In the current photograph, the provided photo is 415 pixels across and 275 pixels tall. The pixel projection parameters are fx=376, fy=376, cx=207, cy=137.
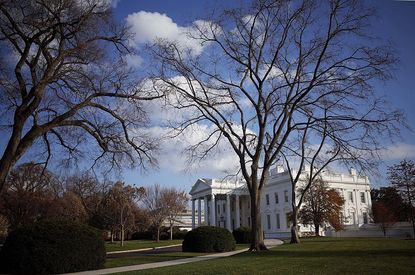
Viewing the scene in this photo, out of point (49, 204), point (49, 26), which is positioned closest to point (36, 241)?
point (49, 26)

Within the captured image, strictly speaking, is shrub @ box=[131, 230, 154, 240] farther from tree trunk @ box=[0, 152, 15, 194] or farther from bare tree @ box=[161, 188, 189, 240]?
tree trunk @ box=[0, 152, 15, 194]

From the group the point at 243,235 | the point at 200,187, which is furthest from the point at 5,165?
the point at 200,187

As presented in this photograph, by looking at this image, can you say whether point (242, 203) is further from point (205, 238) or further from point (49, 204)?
point (205, 238)

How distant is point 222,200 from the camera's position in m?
79.5

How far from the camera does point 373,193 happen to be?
8344cm

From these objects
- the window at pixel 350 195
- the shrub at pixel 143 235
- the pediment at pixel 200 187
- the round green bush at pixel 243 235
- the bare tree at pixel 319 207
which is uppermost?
the pediment at pixel 200 187

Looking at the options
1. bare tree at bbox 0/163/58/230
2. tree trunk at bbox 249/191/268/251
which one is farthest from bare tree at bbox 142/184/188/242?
tree trunk at bbox 249/191/268/251

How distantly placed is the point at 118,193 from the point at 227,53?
3441 centimetres

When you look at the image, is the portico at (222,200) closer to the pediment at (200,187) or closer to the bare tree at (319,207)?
the pediment at (200,187)

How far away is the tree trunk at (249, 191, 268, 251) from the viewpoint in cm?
2126

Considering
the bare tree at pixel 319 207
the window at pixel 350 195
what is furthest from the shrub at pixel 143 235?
the window at pixel 350 195

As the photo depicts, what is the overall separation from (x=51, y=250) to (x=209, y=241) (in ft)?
37.4

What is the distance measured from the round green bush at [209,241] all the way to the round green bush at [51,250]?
9182 mm

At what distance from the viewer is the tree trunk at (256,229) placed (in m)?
21.3
